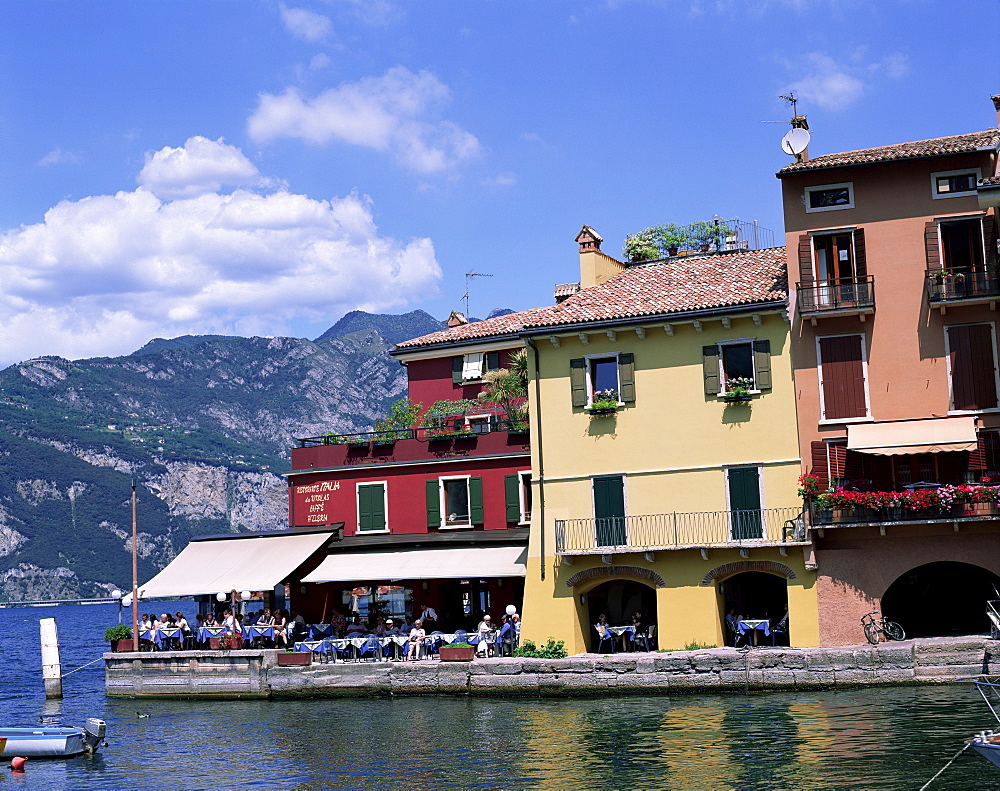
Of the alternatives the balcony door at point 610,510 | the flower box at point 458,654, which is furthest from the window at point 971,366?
the flower box at point 458,654

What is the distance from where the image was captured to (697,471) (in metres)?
39.1

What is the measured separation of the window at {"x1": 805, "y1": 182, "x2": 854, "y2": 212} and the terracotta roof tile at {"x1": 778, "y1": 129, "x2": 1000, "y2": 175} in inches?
28.7

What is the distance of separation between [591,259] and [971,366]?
1455 centimetres

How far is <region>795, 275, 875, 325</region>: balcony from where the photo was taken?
36938 mm

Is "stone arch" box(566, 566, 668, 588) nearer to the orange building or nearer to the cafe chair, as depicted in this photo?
the cafe chair

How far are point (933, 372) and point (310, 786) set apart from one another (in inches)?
840

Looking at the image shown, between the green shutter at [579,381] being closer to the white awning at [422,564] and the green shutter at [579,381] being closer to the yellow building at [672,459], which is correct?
the yellow building at [672,459]

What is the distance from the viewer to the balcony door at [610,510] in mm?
39719

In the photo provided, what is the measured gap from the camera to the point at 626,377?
4012cm

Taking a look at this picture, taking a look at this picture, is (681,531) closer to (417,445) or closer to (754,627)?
(754,627)

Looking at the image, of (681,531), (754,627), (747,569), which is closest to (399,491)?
(681,531)

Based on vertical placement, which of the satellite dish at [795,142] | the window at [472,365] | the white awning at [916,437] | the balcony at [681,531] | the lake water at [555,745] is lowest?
the lake water at [555,745]

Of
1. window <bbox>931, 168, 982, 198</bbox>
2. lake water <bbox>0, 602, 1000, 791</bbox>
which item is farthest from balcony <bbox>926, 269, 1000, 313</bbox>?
lake water <bbox>0, 602, 1000, 791</bbox>

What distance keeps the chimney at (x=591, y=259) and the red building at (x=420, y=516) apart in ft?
19.7
